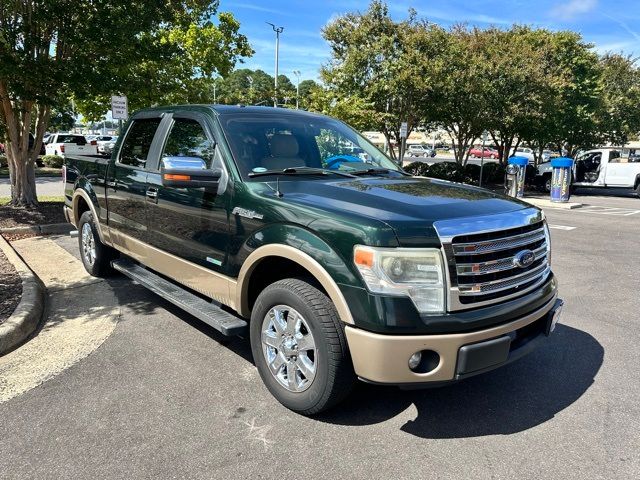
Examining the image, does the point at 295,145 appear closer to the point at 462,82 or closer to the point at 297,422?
the point at 297,422

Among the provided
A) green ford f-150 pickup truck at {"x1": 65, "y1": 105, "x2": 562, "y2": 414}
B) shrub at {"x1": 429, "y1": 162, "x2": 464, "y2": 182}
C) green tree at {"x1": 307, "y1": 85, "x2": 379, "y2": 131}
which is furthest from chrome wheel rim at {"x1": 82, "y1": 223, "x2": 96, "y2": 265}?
shrub at {"x1": 429, "y1": 162, "x2": 464, "y2": 182}

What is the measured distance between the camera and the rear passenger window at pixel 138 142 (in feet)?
15.4

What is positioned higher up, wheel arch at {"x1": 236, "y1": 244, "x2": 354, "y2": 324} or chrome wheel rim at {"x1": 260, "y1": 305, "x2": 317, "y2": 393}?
wheel arch at {"x1": 236, "y1": 244, "x2": 354, "y2": 324}

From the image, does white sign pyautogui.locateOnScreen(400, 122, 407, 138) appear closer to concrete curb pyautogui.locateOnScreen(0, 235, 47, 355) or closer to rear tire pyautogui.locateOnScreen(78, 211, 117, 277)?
rear tire pyautogui.locateOnScreen(78, 211, 117, 277)

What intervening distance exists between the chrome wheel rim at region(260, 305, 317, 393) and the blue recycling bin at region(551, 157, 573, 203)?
16.0m

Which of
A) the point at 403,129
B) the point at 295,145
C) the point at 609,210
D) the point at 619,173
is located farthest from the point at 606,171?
the point at 295,145

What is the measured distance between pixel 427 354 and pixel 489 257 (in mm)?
654

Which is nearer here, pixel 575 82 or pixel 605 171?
pixel 605 171

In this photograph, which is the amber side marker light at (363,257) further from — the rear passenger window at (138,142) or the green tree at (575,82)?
the green tree at (575,82)

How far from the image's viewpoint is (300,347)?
303 centimetres

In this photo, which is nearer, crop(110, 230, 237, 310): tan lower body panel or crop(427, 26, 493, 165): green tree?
crop(110, 230, 237, 310): tan lower body panel

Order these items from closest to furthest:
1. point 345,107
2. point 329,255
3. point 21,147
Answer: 1. point 329,255
2. point 21,147
3. point 345,107

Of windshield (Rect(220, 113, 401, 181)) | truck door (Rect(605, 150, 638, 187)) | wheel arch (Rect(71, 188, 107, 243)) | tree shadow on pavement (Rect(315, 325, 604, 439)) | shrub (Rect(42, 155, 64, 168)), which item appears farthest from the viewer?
shrub (Rect(42, 155, 64, 168))

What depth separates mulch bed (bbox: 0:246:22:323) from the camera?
14.8ft
